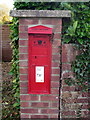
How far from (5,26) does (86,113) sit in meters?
5.56

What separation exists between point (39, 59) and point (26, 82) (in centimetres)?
39

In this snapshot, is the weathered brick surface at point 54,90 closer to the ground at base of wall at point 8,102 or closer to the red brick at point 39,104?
the red brick at point 39,104

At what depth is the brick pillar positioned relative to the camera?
2098mm

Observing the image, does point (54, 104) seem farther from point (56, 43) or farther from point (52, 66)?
point (56, 43)

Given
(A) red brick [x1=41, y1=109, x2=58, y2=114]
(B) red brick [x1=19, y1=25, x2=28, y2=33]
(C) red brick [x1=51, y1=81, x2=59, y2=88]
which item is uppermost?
(B) red brick [x1=19, y1=25, x2=28, y2=33]

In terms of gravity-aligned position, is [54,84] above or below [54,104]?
above

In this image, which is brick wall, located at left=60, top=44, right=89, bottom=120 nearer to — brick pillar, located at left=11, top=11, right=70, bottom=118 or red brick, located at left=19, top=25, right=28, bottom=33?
brick pillar, located at left=11, top=11, right=70, bottom=118

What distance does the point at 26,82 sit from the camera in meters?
2.27

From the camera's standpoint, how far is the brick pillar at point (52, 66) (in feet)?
6.88

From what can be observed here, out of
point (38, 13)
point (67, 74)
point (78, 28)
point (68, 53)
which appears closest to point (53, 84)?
point (67, 74)

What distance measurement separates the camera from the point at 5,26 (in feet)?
22.8

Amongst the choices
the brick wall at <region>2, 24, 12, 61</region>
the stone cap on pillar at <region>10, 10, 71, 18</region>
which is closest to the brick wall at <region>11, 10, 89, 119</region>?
the stone cap on pillar at <region>10, 10, 71, 18</region>

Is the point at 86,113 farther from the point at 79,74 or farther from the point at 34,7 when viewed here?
the point at 34,7

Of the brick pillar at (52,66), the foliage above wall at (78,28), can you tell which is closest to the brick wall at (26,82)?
the brick pillar at (52,66)
